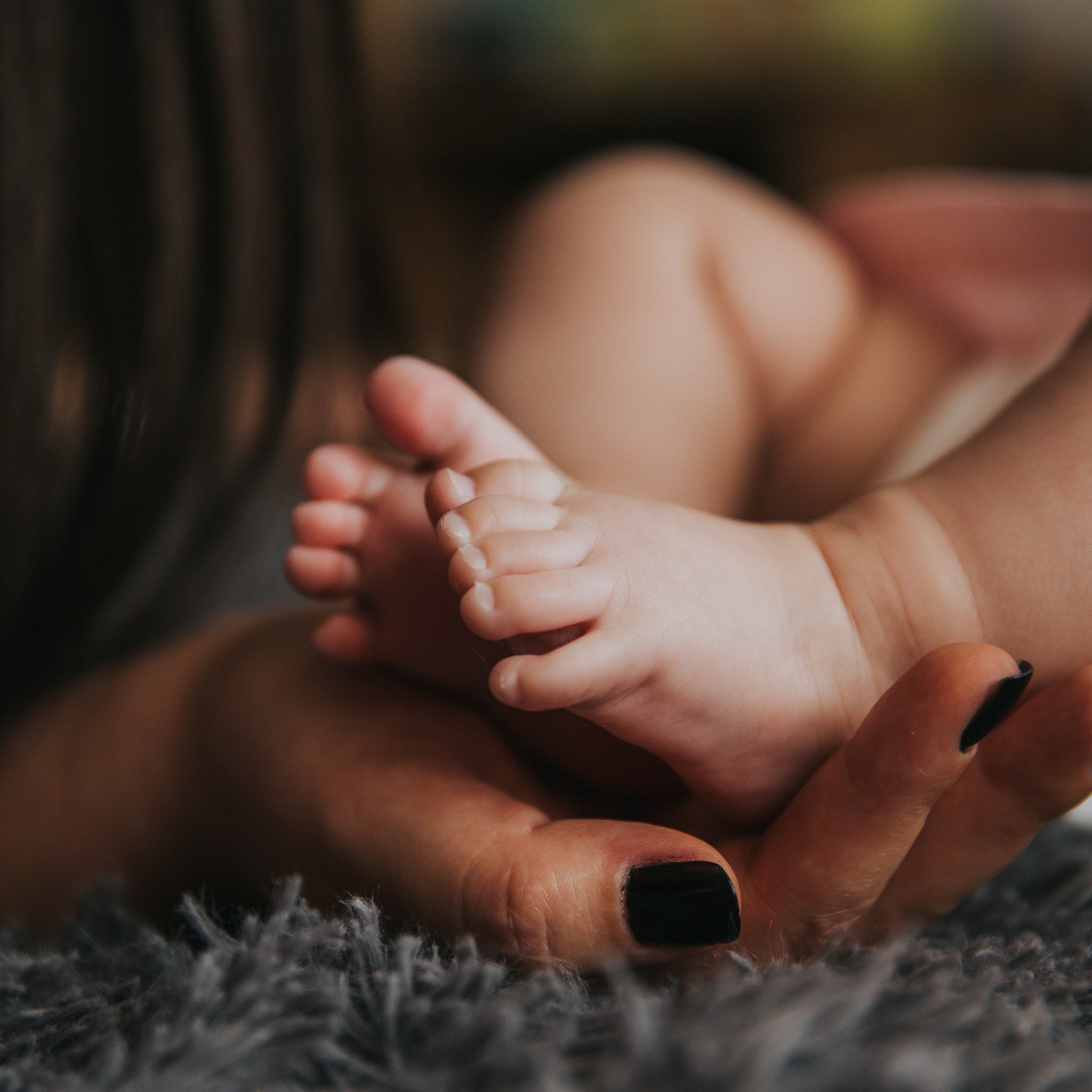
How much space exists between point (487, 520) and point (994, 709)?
0.17 m

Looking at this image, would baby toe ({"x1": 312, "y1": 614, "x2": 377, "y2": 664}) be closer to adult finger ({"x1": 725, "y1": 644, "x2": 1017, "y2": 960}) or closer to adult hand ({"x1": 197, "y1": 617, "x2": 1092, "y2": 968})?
adult hand ({"x1": 197, "y1": 617, "x2": 1092, "y2": 968})

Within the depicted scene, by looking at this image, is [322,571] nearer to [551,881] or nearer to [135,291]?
[551,881]

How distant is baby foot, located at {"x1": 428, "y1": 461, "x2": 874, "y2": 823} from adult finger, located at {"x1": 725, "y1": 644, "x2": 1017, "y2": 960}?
3 cm

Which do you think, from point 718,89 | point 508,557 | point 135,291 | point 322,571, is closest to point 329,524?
point 322,571

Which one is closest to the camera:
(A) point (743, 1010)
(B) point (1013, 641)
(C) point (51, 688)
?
(A) point (743, 1010)

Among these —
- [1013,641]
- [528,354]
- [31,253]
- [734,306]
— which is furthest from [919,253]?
[31,253]

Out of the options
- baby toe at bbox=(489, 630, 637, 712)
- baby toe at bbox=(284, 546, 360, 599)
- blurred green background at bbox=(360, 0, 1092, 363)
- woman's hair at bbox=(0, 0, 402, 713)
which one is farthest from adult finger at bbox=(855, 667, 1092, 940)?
blurred green background at bbox=(360, 0, 1092, 363)

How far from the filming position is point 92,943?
0.39 metres

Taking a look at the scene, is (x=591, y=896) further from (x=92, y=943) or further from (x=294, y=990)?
(x=92, y=943)

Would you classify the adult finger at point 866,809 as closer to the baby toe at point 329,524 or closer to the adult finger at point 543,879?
the adult finger at point 543,879

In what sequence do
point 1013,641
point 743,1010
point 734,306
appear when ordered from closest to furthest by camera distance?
1. point 743,1010
2. point 1013,641
3. point 734,306

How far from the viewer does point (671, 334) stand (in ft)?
2.19

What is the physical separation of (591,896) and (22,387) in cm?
48

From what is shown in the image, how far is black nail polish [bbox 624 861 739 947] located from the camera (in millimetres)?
309
